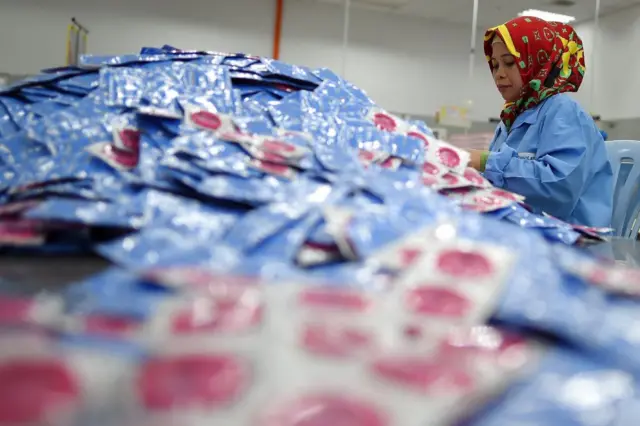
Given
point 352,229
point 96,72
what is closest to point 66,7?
point 96,72

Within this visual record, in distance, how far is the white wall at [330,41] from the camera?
5.61 metres

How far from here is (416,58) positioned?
695 cm

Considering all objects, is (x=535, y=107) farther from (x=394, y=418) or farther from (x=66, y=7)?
(x=66, y=7)

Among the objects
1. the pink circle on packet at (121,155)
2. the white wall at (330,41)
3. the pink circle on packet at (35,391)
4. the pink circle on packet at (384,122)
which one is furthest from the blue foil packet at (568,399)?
the white wall at (330,41)

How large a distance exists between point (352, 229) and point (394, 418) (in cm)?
29

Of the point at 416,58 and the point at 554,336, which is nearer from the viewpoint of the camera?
the point at 554,336

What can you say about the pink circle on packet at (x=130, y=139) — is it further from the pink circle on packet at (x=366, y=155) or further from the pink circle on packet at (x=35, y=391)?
the pink circle on packet at (x=35, y=391)

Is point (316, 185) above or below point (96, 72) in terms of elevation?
below

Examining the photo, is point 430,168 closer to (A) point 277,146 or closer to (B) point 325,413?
(A) point 277,146

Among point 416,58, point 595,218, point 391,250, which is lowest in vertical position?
point 595,218

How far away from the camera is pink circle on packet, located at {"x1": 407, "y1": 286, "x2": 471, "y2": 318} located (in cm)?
45

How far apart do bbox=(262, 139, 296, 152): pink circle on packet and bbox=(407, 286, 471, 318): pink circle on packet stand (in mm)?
416

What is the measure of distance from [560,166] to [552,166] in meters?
0.02

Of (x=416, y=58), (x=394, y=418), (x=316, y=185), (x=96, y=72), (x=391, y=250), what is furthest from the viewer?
(x=416, y=58)
